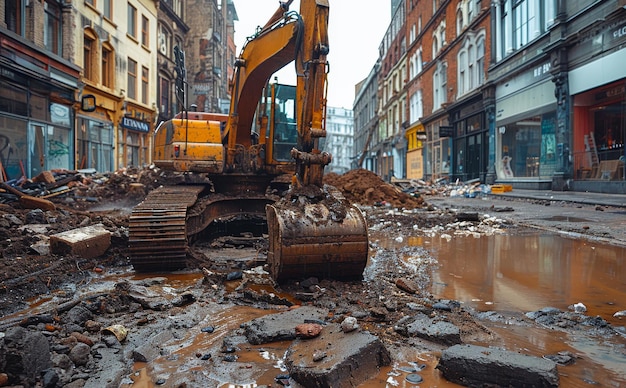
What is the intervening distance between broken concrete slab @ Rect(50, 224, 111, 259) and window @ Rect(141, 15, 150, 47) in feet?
80.6

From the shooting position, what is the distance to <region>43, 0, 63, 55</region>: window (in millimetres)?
18281

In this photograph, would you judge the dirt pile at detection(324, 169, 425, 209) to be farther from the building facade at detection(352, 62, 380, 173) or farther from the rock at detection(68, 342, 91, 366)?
the building facade at detection(352, 62, 380, 173)

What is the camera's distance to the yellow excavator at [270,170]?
15.1 ft

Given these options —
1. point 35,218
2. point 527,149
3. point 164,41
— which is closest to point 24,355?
point 35,218

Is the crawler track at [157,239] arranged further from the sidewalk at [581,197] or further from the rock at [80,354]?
the sidewalk at [581,197]

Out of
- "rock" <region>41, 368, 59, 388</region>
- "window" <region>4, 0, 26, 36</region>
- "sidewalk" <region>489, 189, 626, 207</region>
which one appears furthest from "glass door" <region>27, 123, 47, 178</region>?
"sidewalk" <region>489, 189, 626, 207</region>

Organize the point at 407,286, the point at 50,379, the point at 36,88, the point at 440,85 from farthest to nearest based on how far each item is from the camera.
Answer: the point at 440,85 → the point at 36,88 → the point at 407,286 → the point at 50,379

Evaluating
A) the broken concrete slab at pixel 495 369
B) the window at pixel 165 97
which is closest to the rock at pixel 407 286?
the broken concrete slab at pixel 495 369

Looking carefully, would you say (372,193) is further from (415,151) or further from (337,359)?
(415,151)

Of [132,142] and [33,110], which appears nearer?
[33,110]

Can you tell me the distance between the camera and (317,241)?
14.8ft

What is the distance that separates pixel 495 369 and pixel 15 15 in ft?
63.8

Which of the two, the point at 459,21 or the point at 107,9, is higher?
the point at 459,21

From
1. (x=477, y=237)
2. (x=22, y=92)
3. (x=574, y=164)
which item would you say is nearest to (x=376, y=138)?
(x=574, y=164)
